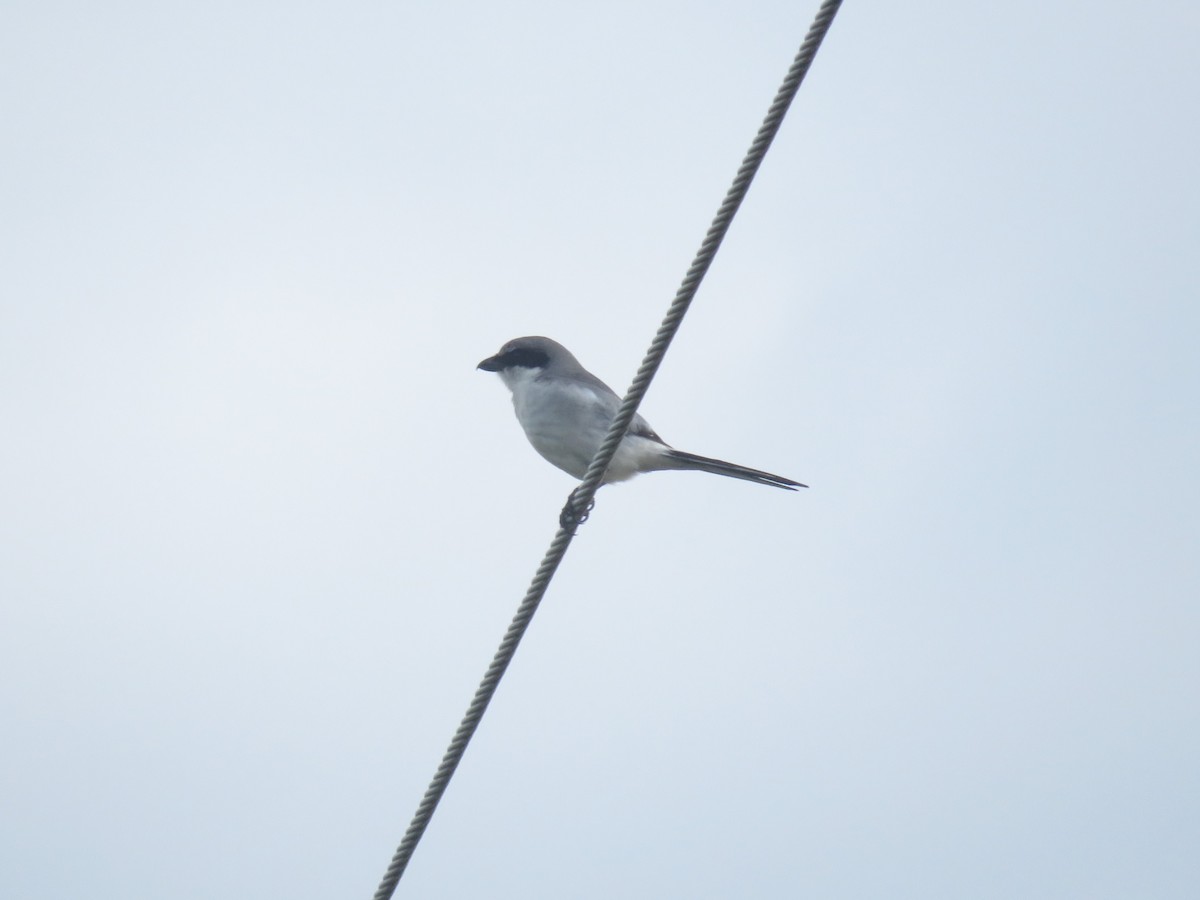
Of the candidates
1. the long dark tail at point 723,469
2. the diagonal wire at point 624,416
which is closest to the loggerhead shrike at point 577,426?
the long dark tail at point 723,469

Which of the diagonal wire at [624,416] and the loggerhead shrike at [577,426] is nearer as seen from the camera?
the diagonal wire at [624,416]

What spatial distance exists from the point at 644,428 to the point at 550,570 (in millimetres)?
2635

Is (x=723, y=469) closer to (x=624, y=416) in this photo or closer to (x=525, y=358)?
(x=525, y=358)

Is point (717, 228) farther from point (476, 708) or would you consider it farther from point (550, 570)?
point (476, 708)

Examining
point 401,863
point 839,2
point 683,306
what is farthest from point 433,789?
point 839,2

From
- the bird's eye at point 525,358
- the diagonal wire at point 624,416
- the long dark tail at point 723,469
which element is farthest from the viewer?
the bird's eye at point 525,358

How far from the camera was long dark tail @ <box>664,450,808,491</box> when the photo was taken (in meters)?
5.48

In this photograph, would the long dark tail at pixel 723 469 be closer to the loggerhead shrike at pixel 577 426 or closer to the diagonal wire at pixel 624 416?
the loggerhead shrike at pixel 577 426

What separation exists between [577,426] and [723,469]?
2.30 feet

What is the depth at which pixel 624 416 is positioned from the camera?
3.56 metres

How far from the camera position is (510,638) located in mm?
3590

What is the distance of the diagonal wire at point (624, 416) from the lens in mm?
2932

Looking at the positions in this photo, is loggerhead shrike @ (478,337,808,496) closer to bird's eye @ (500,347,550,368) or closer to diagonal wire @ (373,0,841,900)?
bird's eye @ (500,347,550,368)

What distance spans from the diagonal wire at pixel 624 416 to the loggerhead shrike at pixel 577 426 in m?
2.05
